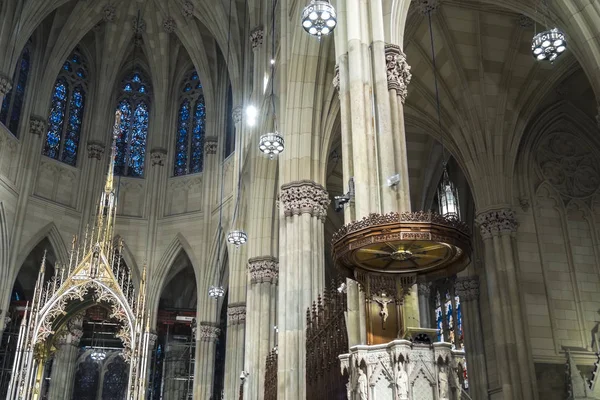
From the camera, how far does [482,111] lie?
20.6 metres

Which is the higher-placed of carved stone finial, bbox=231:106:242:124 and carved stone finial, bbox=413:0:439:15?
carved stone finial, bbox=231:106:242:124

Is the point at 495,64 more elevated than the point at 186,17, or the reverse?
the point at 186,17

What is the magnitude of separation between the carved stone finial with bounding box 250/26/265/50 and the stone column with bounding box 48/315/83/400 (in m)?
12.5

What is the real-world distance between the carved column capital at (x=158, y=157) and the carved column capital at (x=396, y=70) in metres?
21.1

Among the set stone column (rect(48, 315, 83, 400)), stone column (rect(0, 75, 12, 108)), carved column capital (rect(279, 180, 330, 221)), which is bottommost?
stone column (rect(48, 315, 83, 400))

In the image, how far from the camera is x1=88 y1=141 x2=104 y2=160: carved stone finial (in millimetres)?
30172

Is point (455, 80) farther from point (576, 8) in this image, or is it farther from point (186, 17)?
point (186, 17)

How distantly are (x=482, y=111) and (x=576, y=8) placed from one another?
21.6ft

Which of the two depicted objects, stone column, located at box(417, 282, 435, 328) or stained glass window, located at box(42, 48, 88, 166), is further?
stained glass window, located at box(42, 48, 88, 166)

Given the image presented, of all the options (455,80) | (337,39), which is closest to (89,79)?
(455,80)

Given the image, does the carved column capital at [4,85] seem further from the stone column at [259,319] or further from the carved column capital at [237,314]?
the stone column at [259,319]

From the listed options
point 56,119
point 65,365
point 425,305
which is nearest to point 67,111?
point 56,119

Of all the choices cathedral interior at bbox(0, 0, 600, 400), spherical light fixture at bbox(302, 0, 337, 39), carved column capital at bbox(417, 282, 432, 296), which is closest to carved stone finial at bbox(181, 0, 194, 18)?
cathedral interior at bbox(0, 0, 600, 400)

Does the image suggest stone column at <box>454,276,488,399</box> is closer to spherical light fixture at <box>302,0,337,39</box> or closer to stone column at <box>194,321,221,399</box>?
stone column at <box>194,321,221,399</box>
